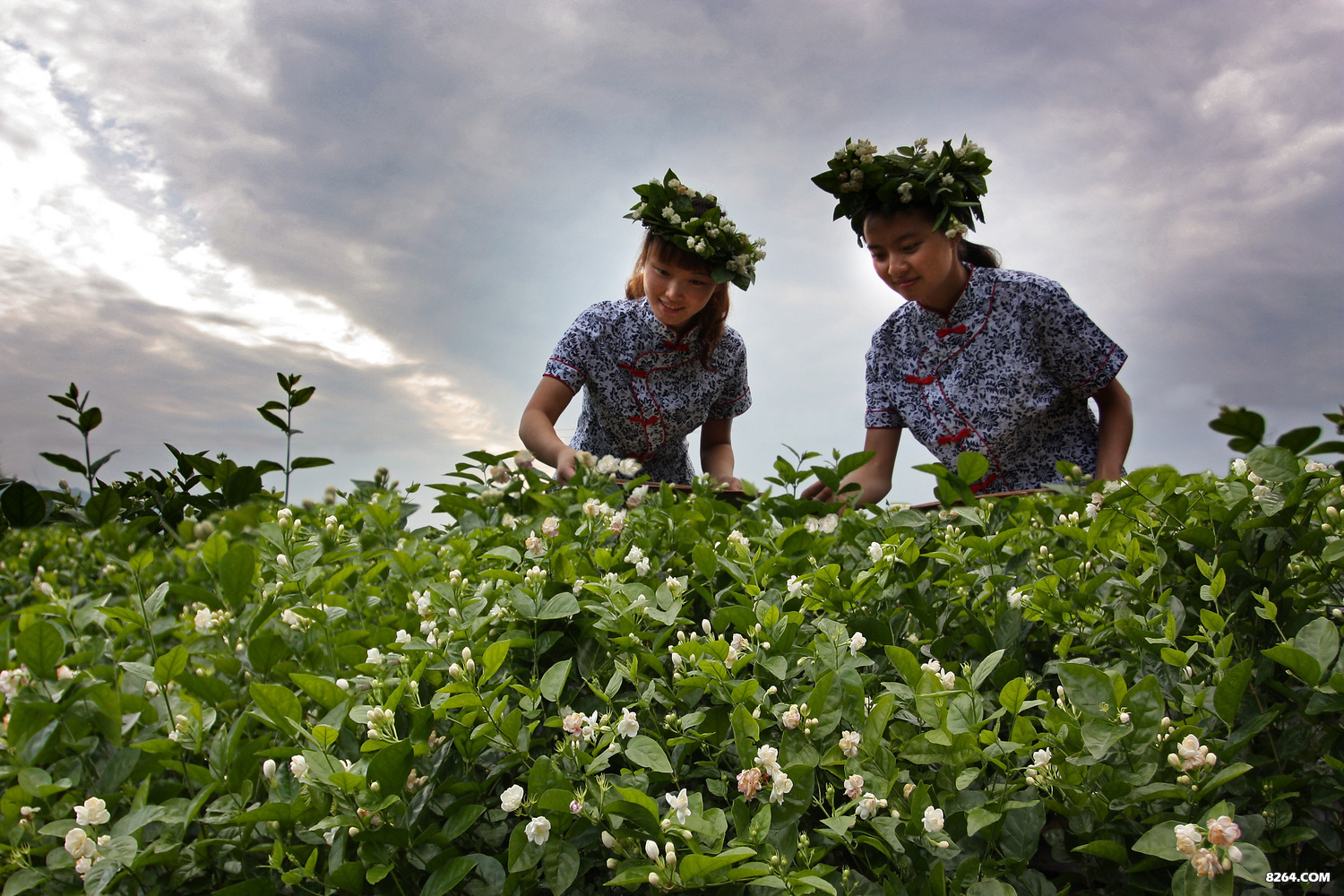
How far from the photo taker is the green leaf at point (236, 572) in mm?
1268

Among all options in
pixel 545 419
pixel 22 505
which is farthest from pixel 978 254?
pixel 22 505

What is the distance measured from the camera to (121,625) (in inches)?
67.3

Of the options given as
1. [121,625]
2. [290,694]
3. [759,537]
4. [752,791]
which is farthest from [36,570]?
[752,791]

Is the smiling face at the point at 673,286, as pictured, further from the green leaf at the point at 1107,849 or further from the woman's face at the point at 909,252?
the green leaf at the point at 1107,849

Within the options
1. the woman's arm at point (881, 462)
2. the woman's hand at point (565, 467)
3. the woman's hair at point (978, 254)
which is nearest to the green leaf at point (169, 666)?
the woman's hand at point (565, 467)

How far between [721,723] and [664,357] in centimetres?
351

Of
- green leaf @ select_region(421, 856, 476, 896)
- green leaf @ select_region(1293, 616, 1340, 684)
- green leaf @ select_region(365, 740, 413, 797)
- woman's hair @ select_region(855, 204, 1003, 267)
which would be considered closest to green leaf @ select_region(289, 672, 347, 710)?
green leaf @ select_region(365, 740, 413, 797)

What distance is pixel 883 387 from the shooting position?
448 cm

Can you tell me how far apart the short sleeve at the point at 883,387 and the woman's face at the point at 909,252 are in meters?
0.49

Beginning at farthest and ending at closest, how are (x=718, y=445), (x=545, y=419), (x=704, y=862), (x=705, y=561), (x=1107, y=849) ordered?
(x=718, y=445)
(x=545, y=419)
(x=705, y=561)
(x=1107, y=849)
(x=704, y=862)

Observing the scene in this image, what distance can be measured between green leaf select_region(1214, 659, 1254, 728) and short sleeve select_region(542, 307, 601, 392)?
12.1 feet

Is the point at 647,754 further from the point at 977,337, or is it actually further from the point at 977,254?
the point at 977,254

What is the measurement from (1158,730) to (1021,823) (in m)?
0.22

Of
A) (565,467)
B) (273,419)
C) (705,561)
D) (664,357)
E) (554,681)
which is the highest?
(664,357)
